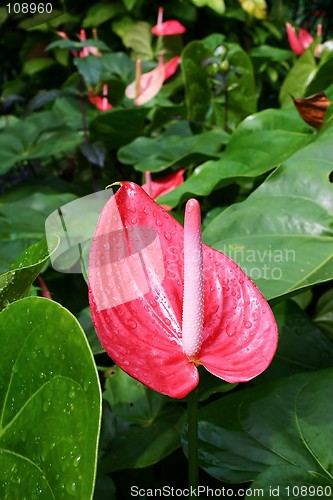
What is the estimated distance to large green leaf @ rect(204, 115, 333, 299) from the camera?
52 cm

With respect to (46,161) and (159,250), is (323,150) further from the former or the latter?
(46,161)

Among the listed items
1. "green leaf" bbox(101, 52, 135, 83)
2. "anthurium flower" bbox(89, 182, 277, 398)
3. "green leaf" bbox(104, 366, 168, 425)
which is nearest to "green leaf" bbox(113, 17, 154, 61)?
"green leaf" bbox(101, 52, 135, 83)

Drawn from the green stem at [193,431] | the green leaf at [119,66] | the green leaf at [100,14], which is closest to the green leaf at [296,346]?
the green stem at [193,431]

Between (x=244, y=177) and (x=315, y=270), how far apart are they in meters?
0.28

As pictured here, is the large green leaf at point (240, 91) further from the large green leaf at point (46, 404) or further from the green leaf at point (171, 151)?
the large green leaf at point (46, 404)

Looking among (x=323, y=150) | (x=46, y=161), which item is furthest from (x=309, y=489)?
(x=46, y=161)

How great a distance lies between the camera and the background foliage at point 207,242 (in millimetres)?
337

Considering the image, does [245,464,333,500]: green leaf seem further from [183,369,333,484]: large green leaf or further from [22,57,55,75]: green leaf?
[22,57,55,75]: green leaf

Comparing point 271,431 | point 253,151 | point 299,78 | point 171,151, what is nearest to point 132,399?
point 271,431

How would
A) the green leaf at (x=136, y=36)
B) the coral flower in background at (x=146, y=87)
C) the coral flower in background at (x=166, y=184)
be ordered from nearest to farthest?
the coral flower in background at (x=166, y=184) < the coral flower in background at (x=146, y=87) < the green leaf at (x=136, y=36)

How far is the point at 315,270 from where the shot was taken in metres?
0.52

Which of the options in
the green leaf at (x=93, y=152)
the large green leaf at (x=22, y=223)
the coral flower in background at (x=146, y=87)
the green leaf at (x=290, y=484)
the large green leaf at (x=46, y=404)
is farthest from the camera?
the coral flower in background at (x=146, y=87)

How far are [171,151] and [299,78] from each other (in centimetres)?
46

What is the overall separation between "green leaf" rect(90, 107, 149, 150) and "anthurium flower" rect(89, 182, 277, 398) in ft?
2.37
